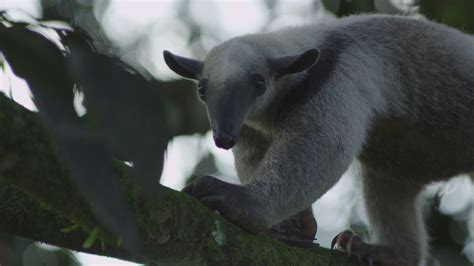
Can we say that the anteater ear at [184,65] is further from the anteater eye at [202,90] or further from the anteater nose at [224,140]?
the anteater nose at [224,140]

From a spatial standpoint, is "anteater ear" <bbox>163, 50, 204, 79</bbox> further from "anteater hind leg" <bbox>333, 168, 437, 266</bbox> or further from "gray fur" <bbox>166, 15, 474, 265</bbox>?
"anteater hind leg" <bbox>333, 168, 437, 266</bbox>

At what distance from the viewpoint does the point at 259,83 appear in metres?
3.99

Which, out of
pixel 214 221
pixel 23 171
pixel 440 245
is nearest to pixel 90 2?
pixel 440 245

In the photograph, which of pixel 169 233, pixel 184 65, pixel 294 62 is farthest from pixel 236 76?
pixel 169 233

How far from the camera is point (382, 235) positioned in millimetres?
4754

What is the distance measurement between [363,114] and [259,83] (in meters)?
0.63

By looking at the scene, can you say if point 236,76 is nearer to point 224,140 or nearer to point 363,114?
point 224,140

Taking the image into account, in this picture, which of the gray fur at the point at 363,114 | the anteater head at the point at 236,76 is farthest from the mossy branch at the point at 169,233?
the anteater head at the point at 236,76

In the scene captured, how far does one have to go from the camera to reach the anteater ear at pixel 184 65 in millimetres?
4230

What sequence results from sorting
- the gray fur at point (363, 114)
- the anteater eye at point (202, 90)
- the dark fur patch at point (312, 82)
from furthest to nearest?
the dark fur patch at point (312, 82)
the anteater eye at point (202, 90)
the gray fur at point (363, 114)

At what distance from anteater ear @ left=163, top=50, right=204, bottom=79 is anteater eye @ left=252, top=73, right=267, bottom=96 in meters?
0.39

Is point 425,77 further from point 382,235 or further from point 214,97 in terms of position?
point 214,97

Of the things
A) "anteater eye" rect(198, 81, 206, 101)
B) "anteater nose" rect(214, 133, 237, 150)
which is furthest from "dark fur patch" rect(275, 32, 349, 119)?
"anteater nose" rect(214, 133, 237, 150)

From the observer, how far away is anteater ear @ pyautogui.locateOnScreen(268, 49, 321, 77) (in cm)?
389
